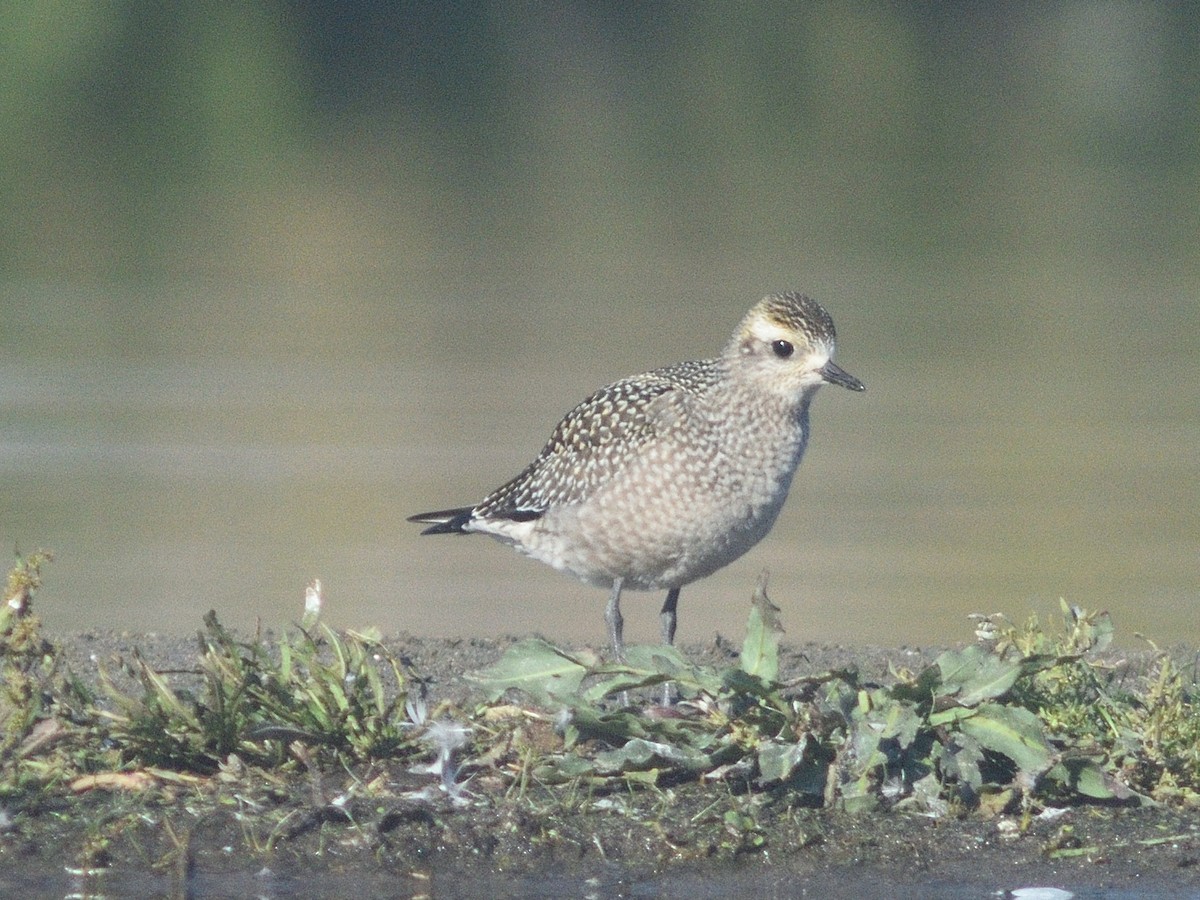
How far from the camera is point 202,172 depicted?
28312 mm

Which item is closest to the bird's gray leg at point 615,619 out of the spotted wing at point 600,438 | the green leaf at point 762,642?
the spotted wing at point 600,438

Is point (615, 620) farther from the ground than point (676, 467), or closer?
closer

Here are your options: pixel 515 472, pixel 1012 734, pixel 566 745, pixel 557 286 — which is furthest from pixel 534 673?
pixel 557 286

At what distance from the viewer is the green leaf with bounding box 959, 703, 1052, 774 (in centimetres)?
606

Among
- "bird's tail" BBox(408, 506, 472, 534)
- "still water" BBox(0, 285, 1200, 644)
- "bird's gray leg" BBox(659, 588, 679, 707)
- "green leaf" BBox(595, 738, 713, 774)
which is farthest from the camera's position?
"still water" BBox(0, 285, 1200, 644)

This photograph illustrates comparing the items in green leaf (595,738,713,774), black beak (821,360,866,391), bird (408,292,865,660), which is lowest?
green leaf (595,738,713,774)

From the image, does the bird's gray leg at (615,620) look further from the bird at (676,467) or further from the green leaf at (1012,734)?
the green leaf at (1012,734)

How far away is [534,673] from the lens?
21.5 feet

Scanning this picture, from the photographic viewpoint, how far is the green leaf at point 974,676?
245 inches

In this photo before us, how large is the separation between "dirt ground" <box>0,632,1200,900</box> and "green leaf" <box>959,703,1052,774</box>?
0.58ft

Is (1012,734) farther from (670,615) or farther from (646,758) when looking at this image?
(670,615)

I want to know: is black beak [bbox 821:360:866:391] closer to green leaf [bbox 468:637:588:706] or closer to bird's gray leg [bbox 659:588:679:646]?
bird's gray leg [bbox 659:588:679:646]

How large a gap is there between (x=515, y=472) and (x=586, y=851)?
6556 mm

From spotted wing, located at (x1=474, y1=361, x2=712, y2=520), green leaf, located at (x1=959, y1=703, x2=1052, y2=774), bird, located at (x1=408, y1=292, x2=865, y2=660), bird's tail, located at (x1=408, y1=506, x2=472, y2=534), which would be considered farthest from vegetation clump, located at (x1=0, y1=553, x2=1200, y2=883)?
bird's tail, located at (x1=408, y1=506, x2=472, y2=534)
